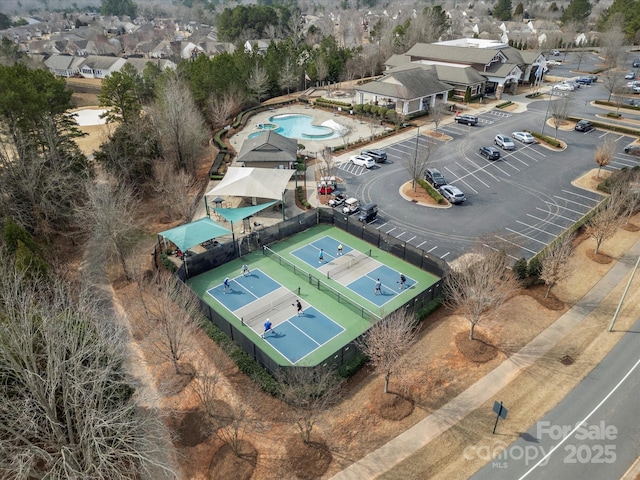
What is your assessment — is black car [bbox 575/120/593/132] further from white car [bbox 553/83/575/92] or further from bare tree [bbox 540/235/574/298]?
bare tree [bbox 540/235/574/298]

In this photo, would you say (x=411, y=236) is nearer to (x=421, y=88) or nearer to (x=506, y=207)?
(x=506, y=207)

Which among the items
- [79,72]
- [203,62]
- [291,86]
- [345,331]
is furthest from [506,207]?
[79,72]

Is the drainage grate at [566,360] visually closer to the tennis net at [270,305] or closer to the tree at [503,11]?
the tennis net at [270,305]

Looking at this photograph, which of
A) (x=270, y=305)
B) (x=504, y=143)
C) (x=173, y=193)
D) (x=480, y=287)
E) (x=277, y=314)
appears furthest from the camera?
(x=504, y=143)

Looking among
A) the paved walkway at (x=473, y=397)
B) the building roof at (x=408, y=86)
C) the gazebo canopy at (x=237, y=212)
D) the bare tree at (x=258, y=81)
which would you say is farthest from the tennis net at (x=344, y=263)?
the bare tree at (x=258, y=81)

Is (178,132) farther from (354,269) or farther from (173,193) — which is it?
(354,269)

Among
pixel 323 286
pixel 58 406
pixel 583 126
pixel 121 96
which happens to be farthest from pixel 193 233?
pixel 583 126
